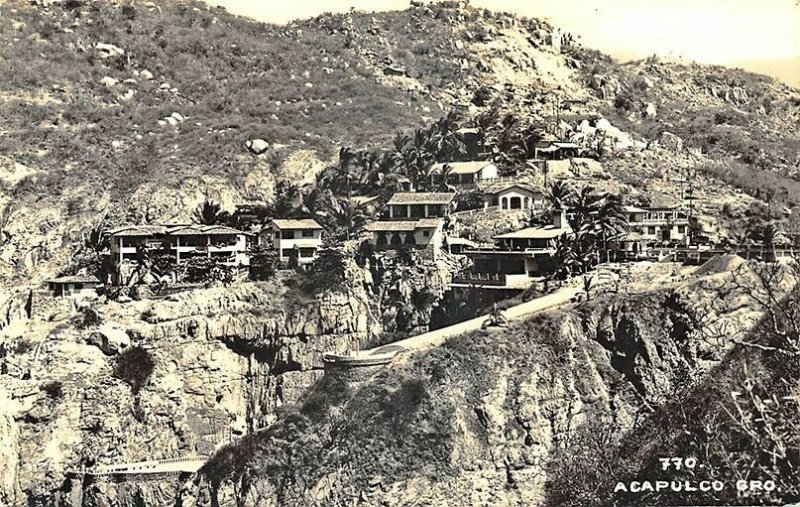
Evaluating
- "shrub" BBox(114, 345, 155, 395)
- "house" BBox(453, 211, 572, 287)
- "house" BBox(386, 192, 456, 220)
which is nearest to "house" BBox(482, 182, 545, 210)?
"house" BBox(386, 192, 456, 220)

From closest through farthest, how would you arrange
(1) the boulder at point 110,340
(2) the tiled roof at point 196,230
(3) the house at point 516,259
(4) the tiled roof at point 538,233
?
(1) the boulder at point 110,340 → (3) the house at point 516,259 → (4) the tiled roof at point 538,233 → (2) the tiled roof at point 196,230

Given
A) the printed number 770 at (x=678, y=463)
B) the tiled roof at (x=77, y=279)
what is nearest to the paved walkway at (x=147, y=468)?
the tiled roof at (x=77, y=279)

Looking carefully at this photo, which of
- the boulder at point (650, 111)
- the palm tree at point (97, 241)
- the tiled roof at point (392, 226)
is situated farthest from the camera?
the boulder at point (650, 111)

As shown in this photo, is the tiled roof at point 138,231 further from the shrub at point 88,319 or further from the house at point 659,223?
the house at point 659,223

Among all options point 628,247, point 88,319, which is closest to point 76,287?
point 88,319

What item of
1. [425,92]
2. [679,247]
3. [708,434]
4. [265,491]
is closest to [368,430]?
[265,491]

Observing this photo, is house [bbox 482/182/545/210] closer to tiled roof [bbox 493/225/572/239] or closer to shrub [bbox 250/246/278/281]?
tiled roof [bbox 493/225/572/239]

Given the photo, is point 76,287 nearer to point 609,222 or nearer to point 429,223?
point 429,223
